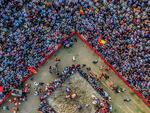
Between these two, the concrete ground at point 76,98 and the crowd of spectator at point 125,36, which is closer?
the concrete ground at point 76,98

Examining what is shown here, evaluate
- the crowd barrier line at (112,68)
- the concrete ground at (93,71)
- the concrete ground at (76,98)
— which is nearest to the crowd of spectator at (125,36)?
the crowd barrier line at (112,68)

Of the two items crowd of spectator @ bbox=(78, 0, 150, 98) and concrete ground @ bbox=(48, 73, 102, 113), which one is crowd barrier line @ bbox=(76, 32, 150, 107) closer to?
crowd of spectator @ bbox=(78, 0, 150, 98)

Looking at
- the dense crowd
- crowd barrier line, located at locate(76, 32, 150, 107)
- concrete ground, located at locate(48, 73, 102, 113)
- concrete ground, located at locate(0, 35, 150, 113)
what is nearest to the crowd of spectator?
the dense crowd

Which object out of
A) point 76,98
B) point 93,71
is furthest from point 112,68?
point 76,98

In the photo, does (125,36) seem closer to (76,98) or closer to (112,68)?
(112,68)

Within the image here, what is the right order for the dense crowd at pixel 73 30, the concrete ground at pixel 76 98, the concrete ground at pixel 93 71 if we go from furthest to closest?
the dense crowd at pixel 73 30
the concrete ground at pixel 93 71
the concrete ground at pixel 76 98

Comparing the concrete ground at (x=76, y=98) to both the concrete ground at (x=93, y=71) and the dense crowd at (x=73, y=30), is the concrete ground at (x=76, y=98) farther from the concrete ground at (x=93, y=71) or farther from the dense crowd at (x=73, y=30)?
the dense crowd at (x=73, y=30)

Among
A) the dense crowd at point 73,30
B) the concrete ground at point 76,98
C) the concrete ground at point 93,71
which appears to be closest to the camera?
the concrete ground at point 76,98
